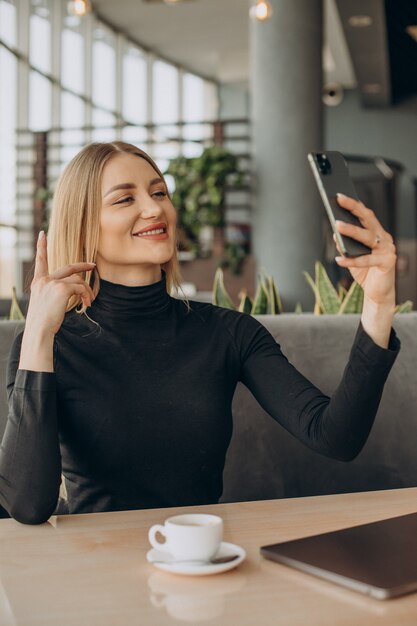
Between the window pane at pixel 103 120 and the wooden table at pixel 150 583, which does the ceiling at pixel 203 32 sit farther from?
the wooden table at pixel 150 583

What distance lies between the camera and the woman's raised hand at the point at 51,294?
1.30m

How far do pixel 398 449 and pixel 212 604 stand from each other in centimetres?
127

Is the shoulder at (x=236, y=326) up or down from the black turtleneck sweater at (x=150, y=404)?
up

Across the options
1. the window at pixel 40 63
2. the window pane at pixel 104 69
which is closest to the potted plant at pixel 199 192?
the window at pixel 40 63

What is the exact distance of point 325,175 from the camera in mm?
1155

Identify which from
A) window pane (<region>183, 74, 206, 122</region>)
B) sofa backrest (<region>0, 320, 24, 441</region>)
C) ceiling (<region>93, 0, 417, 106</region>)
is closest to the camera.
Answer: sofa backrest (<region>0, 320, 24, 441</region>)

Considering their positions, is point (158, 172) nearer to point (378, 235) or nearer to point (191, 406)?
point (191, 406)

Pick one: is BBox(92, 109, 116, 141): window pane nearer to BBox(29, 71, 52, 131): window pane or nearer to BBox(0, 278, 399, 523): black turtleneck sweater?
BBox(29, 71, 52, 131): window pane

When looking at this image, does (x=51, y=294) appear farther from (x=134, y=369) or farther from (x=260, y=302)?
(x=260, y=302)

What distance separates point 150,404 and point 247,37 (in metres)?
10.5

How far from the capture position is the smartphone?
112cm

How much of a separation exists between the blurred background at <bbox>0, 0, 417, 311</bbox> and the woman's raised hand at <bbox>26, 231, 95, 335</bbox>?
10.5 feet

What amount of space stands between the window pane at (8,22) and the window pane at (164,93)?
11.3 feet

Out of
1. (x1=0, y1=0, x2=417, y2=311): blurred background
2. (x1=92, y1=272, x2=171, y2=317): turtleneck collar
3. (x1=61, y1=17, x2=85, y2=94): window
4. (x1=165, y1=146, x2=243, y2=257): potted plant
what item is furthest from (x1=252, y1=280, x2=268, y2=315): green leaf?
(x1=61, y1=17, x2=85, y2=94): window
